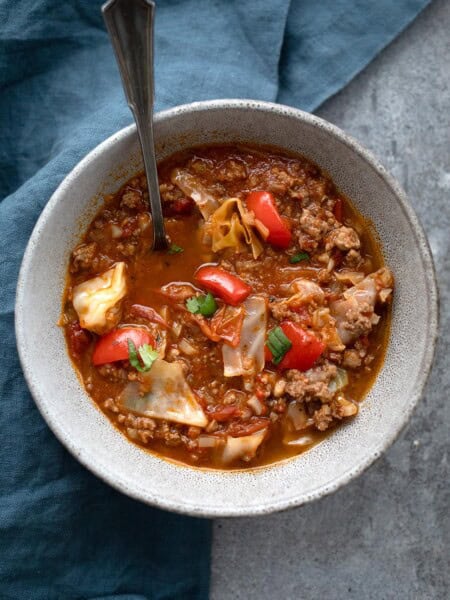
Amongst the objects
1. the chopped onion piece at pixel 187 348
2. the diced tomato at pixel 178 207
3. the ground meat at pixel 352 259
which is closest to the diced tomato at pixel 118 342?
the chopped onion piece at pixel 187 348

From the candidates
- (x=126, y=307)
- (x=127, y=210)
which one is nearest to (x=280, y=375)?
(x=126, y=307)

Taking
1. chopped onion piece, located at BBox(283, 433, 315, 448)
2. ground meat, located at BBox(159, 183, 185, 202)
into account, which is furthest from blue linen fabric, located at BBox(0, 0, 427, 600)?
chopped onion piece, located at BBox(283, 433, 315, 448)

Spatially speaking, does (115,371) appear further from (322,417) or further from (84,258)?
(322,417)

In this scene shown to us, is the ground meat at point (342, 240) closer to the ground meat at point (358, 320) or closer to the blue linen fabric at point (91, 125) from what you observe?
the ground meat at point (358, 320)

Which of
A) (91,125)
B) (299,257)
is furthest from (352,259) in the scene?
(91,125)

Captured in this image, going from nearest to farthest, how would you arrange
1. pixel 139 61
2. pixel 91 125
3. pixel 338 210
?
pixel 139 61 < pixel 338 210 < pixel 91 125

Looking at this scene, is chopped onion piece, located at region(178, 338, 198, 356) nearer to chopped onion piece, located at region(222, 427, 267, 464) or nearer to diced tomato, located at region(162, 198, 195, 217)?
chopped onion piece, located at region(222, 427, 267, 464)
